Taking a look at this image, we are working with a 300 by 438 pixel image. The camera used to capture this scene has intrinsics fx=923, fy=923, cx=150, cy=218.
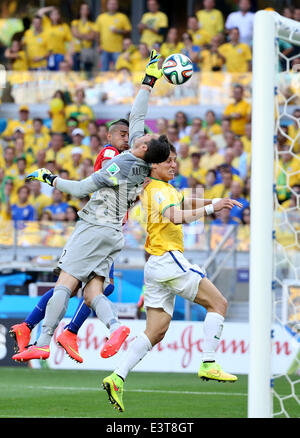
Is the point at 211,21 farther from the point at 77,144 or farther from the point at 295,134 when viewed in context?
the point at 295,134

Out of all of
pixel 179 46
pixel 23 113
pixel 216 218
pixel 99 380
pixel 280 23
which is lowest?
pixel 99 380

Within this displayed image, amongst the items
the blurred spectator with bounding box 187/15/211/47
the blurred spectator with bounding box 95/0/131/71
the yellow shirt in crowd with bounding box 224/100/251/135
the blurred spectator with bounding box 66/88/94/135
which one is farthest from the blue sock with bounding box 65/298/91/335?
the blurred spectator with bounding box 95/0/131/71

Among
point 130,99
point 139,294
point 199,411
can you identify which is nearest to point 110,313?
point 199,411

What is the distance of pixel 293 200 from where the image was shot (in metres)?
12.7

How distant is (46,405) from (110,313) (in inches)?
89.4

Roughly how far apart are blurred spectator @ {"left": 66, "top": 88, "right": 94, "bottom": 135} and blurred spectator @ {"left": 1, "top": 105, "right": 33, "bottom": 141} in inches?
30.5

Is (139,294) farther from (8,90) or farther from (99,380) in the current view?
(8,90)

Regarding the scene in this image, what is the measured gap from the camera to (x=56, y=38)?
1911cm

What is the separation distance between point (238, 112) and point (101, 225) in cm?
934

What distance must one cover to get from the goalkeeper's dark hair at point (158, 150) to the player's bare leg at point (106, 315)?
113 centimetres

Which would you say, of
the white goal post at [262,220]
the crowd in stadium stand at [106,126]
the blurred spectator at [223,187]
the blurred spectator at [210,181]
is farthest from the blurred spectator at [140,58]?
the white goal post at [262,220]

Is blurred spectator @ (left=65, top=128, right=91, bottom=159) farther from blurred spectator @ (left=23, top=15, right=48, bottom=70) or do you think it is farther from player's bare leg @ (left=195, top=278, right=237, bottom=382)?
player's bare leg @ (left=195, top=278, right=237, bottom=382)

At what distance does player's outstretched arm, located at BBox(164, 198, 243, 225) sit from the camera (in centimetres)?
702

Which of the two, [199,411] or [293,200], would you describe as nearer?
[199,411]
